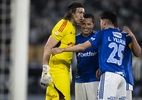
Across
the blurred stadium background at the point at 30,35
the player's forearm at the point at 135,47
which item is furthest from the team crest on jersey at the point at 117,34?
the blurred stadium background at the point at 30,35

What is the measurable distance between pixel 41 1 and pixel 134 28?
3.81 meters

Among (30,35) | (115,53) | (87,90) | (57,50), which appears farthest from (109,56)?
(30,35)

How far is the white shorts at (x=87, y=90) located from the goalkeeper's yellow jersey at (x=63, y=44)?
0.48m

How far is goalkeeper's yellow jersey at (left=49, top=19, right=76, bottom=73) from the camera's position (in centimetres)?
693

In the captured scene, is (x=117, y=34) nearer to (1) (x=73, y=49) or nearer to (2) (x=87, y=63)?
(1) (x=73, y=49)

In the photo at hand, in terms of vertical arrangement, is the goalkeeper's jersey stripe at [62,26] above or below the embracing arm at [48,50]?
above

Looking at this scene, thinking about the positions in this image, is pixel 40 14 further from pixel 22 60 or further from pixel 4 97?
pixel 22 60

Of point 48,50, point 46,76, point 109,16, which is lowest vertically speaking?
point 46,76

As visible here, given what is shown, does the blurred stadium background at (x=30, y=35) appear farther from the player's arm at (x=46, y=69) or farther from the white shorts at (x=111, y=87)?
the white shorts at (x=111, y=87)

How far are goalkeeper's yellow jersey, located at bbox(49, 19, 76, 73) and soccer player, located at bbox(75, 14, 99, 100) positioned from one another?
14.1 inches

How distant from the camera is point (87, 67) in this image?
738cm

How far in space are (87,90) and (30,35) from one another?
1166 cm

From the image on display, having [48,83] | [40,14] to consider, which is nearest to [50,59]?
[48,83]

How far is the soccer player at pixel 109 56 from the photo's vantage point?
6.59 m
